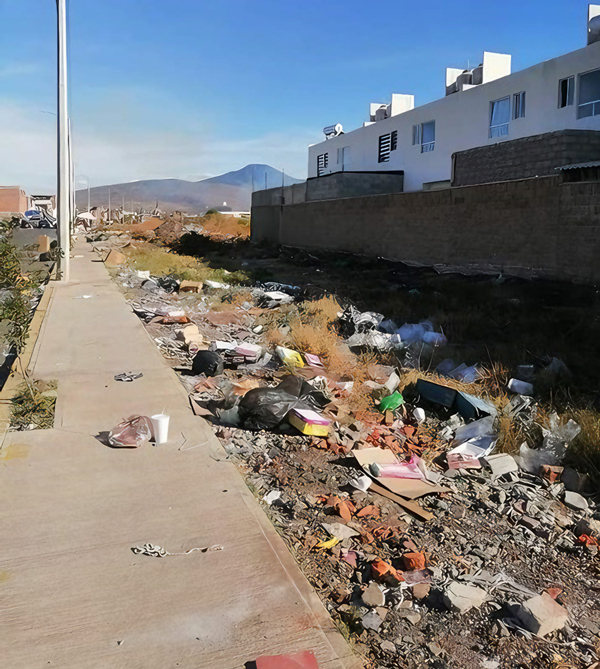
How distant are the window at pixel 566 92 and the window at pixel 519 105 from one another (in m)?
1.88

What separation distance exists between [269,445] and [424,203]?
14.2 metres

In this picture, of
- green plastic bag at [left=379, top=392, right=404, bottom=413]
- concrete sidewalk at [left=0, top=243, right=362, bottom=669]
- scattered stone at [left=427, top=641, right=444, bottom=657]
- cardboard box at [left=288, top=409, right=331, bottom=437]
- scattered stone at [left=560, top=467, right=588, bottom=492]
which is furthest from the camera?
green plastic bag at [left=379, top=392, right=404, bottom=413]

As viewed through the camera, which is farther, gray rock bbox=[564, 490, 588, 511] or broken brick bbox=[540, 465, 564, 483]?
broken brick bbox=[540, 465, 564, 483]

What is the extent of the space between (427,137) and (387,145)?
12.9 ft

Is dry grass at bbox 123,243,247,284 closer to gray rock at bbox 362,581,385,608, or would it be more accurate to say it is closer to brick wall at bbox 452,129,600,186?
brick wall at bbox 452,129,600,186

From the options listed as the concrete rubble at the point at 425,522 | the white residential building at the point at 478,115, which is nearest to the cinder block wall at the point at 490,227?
the white residential building at the point at 478,115

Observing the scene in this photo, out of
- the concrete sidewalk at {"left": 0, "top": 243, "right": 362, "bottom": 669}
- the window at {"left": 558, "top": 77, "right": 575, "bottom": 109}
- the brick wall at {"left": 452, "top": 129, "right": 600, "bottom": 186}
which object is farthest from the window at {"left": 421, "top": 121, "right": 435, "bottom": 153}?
the concrete sidewalk at {"left": 0, "top": 243, "right": 362, "bottom": 669}

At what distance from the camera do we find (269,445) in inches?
217

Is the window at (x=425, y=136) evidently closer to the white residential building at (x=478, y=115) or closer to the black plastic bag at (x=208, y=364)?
the white residential building at (x=478, y=115)

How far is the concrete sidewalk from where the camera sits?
2848 millimetres

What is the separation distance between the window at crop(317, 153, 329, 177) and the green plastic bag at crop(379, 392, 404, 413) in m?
35.0

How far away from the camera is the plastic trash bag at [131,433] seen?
5273 mm

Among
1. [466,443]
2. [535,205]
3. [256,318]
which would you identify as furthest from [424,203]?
[466,443]

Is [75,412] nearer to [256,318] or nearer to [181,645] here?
[181,645]
